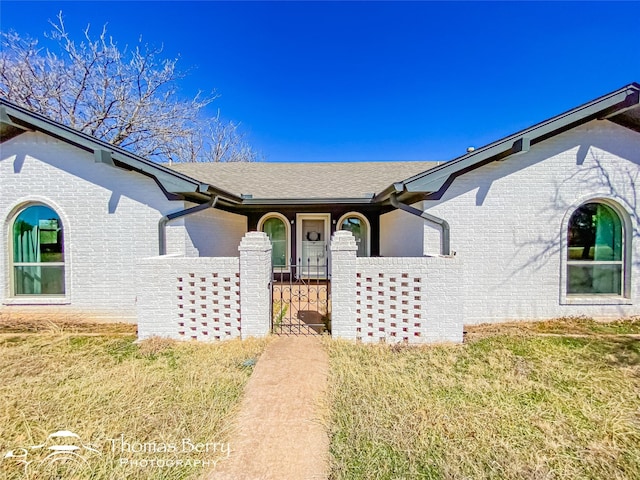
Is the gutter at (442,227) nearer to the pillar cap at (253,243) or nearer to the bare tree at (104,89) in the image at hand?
the pillar cap at (253,243)

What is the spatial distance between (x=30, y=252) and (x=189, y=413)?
6.58 meters

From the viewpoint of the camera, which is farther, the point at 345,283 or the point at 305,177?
the point at 305,177

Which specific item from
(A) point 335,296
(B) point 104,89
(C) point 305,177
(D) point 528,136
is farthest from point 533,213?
(B) point 104,89

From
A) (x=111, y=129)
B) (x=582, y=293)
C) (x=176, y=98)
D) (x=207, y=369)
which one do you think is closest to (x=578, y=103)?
(x=582, y=293)

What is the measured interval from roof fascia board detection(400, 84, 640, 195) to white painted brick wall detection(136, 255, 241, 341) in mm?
4251

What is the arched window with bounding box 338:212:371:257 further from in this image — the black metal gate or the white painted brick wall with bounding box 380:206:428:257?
the black metal gate

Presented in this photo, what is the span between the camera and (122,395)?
11.7 feet

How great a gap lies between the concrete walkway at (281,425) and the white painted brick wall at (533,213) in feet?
13.5

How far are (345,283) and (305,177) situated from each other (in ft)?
23.7

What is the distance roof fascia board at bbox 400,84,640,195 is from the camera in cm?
574

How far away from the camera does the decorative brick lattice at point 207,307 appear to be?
550 cm

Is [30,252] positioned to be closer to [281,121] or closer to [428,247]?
[428,247]

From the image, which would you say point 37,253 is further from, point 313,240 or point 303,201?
point 313,240

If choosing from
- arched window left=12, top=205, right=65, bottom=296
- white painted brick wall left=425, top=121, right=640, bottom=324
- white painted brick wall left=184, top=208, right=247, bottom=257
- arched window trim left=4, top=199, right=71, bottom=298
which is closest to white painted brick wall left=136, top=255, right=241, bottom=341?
white painted brick wall left=184, top=208, right=247, bottom=257
